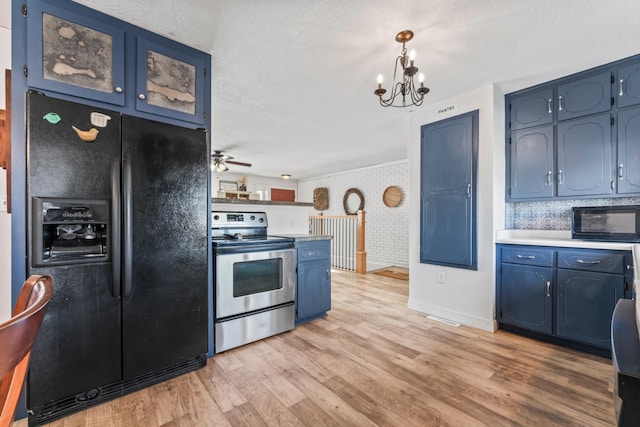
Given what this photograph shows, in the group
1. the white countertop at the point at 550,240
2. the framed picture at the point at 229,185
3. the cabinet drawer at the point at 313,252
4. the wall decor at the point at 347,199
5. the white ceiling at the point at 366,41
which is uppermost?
the white ceiling at the point at 366,41

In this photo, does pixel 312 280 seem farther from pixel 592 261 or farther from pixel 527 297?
pixel 592 261

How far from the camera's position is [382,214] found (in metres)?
6.78

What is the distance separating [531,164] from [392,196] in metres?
3.72

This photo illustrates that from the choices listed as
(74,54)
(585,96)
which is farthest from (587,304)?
(74,54)

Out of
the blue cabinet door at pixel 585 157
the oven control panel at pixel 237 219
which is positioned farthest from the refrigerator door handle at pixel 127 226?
the blue cabinet door at pixel 585 157

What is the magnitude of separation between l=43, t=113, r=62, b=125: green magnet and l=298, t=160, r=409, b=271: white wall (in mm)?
5770

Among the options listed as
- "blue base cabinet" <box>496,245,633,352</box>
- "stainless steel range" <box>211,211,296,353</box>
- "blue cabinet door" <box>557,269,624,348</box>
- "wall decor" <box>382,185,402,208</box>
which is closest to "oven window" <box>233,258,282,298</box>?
"stainless steel range" <box>211,211,296,353</box>

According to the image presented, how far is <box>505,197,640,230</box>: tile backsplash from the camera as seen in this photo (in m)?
2.71

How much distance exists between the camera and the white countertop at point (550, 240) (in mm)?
2172

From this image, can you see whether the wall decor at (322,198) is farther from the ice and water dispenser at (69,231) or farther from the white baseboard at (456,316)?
the ice and water dispenser at (69,231)

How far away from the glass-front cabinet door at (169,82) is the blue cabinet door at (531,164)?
9.97 ft

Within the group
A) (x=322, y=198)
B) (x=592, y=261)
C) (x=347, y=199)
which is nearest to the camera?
(x=592, y=261)

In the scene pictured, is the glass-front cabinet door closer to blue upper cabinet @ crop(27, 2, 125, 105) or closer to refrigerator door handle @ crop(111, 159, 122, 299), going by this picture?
blue upper cabinet @ crop(27, 2, 125, 105)

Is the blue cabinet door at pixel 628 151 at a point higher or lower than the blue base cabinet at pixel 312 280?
higher
